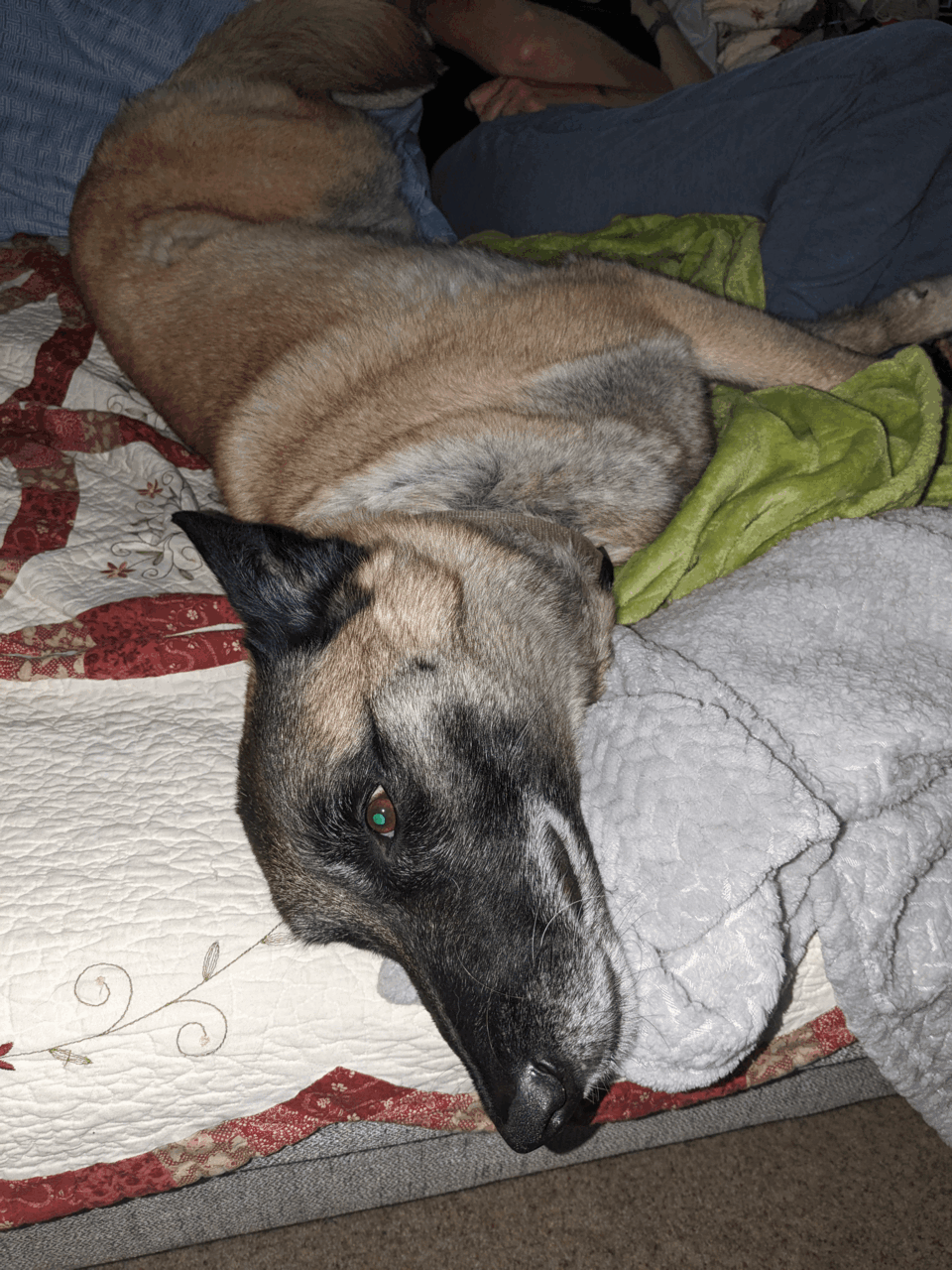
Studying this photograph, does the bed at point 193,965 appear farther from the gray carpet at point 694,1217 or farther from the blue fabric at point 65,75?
the blue fabric at point 65,75

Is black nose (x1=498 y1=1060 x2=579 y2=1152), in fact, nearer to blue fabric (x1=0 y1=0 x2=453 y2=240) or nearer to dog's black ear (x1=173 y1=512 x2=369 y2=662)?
dog's black ear (x1=173 y1=512 x2=369 y2=662)

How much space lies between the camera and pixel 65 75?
9.45ft

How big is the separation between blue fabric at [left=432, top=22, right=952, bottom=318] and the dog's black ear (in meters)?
1.73

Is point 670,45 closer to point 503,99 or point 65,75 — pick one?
point 503,99

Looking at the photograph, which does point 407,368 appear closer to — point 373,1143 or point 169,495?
point 169,495

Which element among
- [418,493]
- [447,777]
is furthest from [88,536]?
[447,777]

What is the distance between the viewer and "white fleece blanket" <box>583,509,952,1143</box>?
3.95ft

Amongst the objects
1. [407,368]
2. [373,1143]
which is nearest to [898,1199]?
[373,1143]

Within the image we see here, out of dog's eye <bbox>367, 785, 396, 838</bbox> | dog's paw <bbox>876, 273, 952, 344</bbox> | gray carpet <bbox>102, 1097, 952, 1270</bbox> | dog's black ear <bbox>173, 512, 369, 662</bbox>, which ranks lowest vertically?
gray carpet <bbox>102, 1097, 952, 1270</bbox>

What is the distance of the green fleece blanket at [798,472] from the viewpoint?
1.62 metres

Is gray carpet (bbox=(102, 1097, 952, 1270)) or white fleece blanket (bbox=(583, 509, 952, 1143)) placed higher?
white fleece blanket (bbox=(583, 509, 952, 1143))

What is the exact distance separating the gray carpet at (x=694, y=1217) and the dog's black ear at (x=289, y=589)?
5.49 ft

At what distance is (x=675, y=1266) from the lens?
196 cm

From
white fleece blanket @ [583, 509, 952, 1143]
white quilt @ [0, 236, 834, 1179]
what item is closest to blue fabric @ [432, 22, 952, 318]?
white fleece blanket @ [583, 509, 952, 1143]
